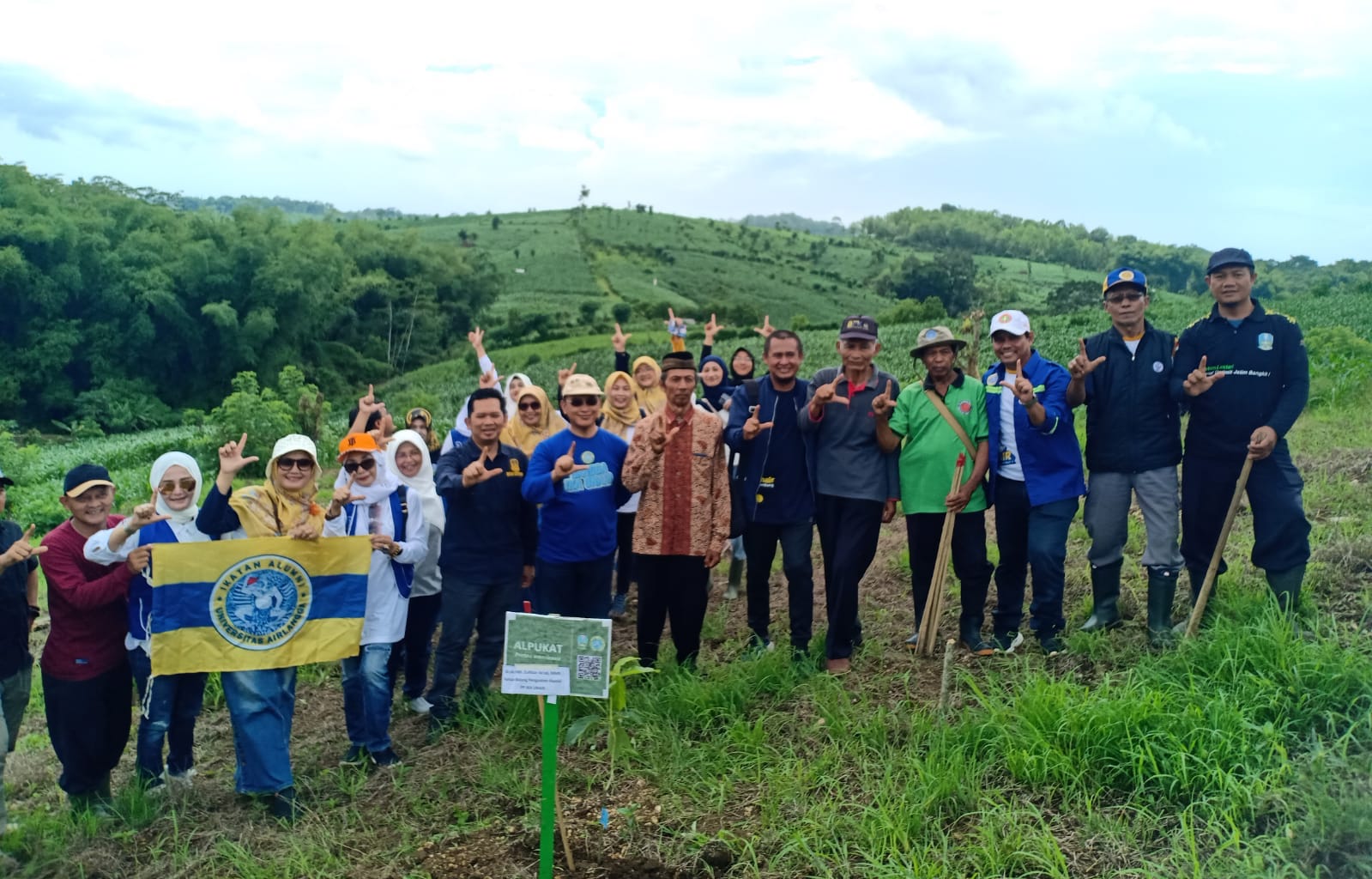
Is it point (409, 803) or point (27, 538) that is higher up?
point (27, 538)

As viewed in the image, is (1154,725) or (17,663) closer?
(1154,725)

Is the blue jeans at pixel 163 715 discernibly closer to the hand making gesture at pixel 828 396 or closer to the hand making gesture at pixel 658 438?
the hand making gesture at pixel 658 438

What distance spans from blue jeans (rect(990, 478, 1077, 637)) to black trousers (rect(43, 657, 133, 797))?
5161 millimetres

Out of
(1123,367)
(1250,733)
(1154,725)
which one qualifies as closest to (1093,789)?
(1154,725)

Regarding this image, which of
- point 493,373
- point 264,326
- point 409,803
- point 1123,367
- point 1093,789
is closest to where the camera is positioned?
point 1093,789

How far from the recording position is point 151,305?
162 feet

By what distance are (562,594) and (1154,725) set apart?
10.5 feet

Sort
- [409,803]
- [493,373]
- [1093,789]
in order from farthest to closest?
[493,373] → [409,803] → [1093,789]

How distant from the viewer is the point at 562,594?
5344mm

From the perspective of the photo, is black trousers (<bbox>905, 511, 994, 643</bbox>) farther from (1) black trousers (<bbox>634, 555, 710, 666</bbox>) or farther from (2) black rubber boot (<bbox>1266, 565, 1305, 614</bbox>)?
(2) black rubber boot (<bbox>1266, 565, 1305, 614</bbox>)

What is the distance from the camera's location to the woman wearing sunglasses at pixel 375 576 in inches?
193

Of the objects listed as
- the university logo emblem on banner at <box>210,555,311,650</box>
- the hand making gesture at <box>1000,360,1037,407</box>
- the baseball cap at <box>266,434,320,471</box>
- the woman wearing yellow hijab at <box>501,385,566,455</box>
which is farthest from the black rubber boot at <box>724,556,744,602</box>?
the baseball cap at <box>266,434,320,471</box>

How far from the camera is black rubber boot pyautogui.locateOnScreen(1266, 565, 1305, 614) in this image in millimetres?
4766

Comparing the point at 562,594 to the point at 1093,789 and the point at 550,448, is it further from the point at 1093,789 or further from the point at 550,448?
the point at 1093,789
